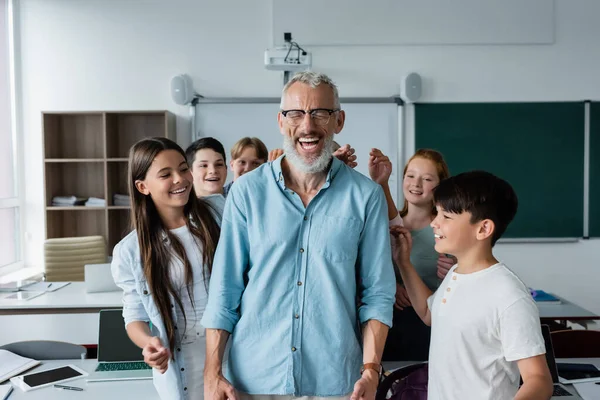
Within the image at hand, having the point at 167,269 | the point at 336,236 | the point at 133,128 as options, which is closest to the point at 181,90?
the point at 133,128

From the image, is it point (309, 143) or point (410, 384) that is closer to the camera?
point (309, 143)

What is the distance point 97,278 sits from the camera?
3.51 m

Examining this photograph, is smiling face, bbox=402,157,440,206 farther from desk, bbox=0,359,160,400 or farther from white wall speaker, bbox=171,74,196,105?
white wall speaker, bbox=171,74,196,105

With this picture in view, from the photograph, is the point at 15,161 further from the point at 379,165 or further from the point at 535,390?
the point at 535,390

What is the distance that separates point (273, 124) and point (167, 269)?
3.46 m

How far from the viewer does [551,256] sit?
5266 millimetres

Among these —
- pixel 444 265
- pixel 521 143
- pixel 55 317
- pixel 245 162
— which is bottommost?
pixel 55 317

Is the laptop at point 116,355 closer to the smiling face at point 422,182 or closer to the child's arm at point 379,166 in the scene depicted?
the child's arm at point 379,166

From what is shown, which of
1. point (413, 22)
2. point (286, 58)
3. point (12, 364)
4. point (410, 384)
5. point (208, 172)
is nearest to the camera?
point (410, 384)

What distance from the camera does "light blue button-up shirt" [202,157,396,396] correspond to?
4.79 feet

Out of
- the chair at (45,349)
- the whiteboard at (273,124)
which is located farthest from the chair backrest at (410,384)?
the whiteboard at (273,124)

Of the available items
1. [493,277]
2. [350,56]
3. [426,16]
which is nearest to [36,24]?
[350,56]

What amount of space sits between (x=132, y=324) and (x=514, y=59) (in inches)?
184

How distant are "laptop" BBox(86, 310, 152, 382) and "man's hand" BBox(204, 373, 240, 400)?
877 mm
